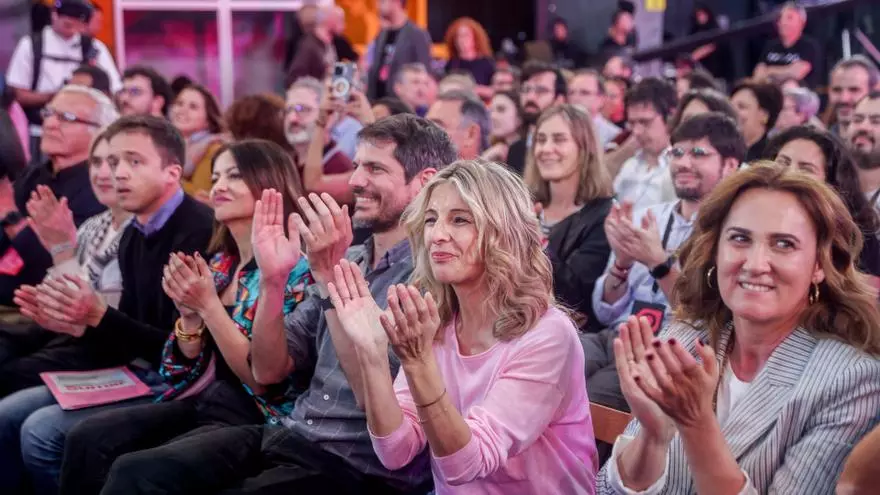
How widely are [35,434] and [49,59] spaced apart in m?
4.20

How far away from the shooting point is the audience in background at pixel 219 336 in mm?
Result: 2711

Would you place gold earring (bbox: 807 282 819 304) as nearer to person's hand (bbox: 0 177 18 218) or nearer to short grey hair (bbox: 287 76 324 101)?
person's hand (bbox: 0 177 18 218)

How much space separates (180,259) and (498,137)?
3.35 meters

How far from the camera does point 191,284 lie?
8.79 ft

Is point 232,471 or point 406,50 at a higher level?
point 406,50

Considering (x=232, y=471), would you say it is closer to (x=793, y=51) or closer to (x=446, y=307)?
(x=446, y=307)

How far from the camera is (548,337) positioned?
6.59 ft

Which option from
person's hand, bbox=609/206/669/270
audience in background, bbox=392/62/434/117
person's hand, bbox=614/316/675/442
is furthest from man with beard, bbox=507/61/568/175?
person's hand, bbox=614/316/675/442

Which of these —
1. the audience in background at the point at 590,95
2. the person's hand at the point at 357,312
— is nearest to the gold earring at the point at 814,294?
the person's hand at the point at 357,312

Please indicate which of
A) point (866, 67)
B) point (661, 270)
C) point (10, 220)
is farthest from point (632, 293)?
point (866, 67)

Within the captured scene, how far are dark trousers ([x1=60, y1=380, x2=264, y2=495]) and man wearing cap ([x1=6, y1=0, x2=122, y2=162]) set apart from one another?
13.7ft

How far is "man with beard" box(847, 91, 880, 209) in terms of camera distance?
3707 mm

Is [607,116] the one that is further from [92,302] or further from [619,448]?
[619,448]

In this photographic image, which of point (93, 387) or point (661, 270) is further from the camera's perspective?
point (93, 387)
